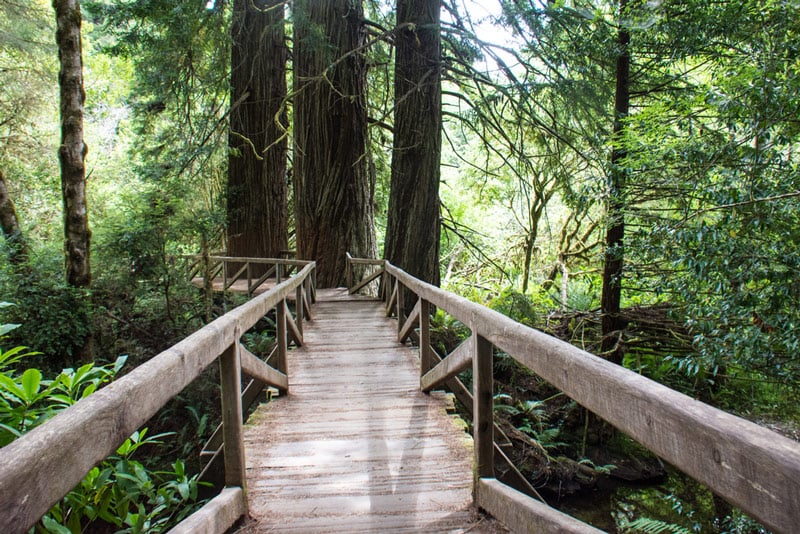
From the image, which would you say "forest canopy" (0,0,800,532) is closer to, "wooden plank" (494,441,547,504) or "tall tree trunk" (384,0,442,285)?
"tall tree trunk" (384,0,442,285)

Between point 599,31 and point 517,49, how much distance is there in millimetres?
1742

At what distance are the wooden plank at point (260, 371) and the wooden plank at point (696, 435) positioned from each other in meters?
1.87

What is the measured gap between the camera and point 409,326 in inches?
216

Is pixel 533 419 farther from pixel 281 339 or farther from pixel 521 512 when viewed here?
pixel 521 512

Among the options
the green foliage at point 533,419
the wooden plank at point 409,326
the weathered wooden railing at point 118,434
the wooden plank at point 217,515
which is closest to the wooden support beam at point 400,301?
the wooden plank at point 409,326

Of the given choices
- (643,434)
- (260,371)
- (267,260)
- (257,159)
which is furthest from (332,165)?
(643,434)

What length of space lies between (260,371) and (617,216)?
181 inches

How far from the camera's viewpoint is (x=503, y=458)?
3229 millimetres

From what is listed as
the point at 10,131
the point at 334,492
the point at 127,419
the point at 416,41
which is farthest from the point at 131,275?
the point at 10,131

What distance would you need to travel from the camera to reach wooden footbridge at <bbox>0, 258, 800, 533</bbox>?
0.97 metres

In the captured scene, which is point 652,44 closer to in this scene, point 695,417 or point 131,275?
point 695,417

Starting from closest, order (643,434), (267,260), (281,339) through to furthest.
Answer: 1. (643,434)
2. (281,339)
3. (267,260)

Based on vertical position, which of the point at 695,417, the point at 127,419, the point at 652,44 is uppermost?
the point at 652,44

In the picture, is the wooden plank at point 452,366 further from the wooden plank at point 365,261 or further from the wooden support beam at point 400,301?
the wooden plank at point 365,261
